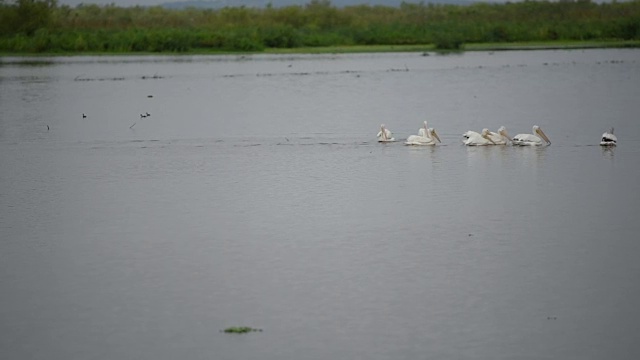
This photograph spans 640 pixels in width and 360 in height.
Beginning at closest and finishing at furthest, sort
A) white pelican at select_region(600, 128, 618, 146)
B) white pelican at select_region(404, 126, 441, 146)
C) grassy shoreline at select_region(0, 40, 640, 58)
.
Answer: white pelican at select_region(600, 128, 618, 146)
white pelican at select_region(404, 126, 441, 146)
grassy shoreline at select_region(0, 40, 640, 58)

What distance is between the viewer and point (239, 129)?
18.5 meters

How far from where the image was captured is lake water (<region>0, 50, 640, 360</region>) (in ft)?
21.6

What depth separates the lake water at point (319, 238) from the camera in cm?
657

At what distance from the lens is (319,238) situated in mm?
9117

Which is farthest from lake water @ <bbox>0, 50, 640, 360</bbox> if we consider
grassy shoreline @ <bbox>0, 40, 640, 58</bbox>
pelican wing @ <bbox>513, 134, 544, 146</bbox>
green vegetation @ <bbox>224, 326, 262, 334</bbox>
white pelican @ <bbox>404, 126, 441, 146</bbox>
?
grassy shoreline @ <bbox>0, 40, 640, 58</bbox>

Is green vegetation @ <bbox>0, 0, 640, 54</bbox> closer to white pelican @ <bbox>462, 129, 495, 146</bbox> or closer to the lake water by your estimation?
the lake water

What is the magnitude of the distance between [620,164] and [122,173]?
5.69m

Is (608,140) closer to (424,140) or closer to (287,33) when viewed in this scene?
(424,140)

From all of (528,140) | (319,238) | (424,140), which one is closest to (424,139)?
Answer: (424,140)

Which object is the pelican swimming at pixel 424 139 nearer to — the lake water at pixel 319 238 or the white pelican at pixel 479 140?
the lake water at pixel 319 238

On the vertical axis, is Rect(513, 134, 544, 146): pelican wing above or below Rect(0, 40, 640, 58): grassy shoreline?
above

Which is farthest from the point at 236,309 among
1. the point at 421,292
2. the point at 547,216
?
the point at 547,216

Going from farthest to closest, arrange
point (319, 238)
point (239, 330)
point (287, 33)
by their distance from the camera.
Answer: point (287, 33)
point (319, 238)
point (239, 330)

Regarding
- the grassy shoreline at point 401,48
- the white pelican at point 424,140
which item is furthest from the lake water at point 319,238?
the grassy shoreline at point 401,48
